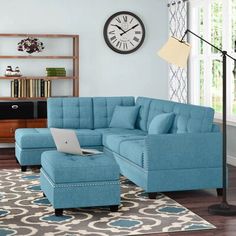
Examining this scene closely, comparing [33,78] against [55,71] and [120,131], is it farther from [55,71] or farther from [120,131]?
[120,131]

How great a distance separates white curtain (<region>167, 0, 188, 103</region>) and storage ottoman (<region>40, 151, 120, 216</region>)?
14.2ft

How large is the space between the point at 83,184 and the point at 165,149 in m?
1.03

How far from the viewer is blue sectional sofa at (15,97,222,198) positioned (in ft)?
18.1

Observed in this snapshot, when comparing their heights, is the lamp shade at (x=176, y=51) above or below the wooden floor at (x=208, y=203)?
above

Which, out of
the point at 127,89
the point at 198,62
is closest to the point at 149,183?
the point at 198,62

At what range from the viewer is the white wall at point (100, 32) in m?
9.36

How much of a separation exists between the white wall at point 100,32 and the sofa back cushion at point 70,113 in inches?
63.5

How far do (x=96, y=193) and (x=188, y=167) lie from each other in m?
1.14

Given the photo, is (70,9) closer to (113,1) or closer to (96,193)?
(113,1)

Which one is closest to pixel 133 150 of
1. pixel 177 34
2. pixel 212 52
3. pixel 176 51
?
pixel 176 51

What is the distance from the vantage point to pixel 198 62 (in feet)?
28.9

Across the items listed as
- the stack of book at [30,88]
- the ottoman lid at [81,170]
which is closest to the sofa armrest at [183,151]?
the ottoman lid at [81,170]

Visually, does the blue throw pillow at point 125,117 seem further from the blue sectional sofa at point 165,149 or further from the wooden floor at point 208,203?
the wooden floor at point 208,203

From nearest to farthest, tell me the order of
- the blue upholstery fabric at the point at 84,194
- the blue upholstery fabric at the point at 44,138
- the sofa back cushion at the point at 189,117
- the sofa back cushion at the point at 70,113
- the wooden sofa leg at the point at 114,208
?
the blue upholstery fabric at the point at 84,194, the wooden sofa leg at the point at 114,208, the sofa back cushion at the point at 189,117, the blue upholstery fabric at the point at 44,138, the sofa back cushion at the point at 70,113
